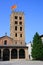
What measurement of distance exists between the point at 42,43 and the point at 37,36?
7.94 feet

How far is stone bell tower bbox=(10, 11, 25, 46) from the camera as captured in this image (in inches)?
2873

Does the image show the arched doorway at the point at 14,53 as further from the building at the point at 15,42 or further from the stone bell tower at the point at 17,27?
the stone bell tower at the point at 17,27

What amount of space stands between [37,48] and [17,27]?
82.2ft

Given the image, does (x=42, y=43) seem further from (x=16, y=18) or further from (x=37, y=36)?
(x=16, y=18)

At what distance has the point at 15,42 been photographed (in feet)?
231

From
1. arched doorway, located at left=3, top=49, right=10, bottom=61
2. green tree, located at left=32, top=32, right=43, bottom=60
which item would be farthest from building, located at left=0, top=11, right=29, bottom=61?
green tree, located at left=32, top=32, right=43, bottom=60

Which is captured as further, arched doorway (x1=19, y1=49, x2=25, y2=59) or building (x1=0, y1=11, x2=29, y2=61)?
arched doorway (x1=19, y1=49, x2=25, y2=59)

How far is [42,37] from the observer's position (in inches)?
2180

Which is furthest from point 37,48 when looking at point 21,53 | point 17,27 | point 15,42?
point 17,27

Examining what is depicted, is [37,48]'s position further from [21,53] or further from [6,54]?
[6,54]

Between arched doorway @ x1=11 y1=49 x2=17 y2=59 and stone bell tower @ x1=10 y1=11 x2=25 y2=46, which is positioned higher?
stone bell tower @ x1=10 y1=11 x2=25 y2=46

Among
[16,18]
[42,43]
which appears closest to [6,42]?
[16,18]

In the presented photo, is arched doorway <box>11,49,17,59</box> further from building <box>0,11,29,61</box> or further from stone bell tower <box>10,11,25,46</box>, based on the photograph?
stone bell tower <box>10,11,25,46</box>

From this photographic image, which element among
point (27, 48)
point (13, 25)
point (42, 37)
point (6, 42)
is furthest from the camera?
point (13, 25)
